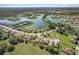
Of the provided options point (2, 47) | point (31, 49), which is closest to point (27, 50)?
point (31, 49)

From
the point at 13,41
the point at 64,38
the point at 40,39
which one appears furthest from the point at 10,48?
the point at 64,38

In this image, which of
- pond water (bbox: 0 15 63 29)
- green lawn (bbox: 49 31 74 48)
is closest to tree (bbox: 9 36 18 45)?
pond water (bbox: 0 15 63 29)

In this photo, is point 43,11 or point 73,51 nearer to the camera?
point 73,51

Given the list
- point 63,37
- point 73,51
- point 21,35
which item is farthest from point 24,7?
point 73,51

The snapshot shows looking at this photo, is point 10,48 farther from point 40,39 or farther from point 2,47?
point 40,39

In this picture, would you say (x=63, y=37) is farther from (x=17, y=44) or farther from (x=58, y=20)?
(x=17, y=44)

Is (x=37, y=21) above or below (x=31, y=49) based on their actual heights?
above

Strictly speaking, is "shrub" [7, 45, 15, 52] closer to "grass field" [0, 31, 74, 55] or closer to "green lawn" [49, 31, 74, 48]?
"grass field" [0, 31, 74, 55]

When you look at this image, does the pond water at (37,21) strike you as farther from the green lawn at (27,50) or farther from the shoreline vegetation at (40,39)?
the green lawn at (27,50)

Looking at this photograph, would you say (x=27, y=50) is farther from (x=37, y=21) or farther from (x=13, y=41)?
(x=37, y=21)

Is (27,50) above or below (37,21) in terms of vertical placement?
below
